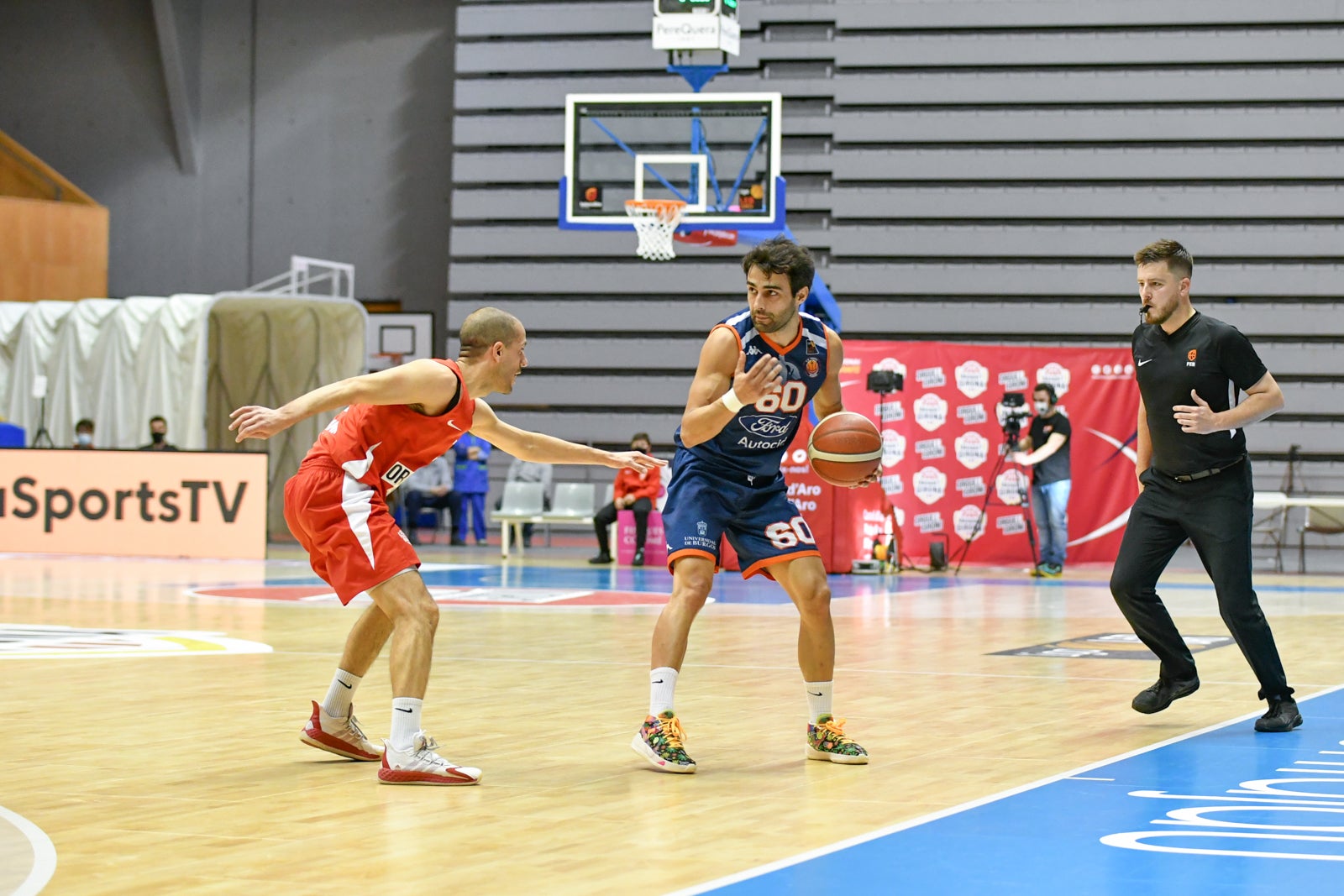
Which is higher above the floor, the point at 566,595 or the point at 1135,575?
the point at 1135,575

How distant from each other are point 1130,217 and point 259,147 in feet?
42.2

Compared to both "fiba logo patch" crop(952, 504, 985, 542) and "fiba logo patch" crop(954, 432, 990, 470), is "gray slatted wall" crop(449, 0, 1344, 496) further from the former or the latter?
"fiba logo patch" crop(952, 504, 985, 542)

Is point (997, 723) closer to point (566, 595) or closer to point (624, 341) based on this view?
point (566, 595)

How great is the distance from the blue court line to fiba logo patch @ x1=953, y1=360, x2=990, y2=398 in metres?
12.1

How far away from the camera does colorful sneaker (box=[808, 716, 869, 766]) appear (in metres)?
5.00

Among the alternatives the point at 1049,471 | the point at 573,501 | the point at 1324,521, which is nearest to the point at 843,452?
the point at 1049,471

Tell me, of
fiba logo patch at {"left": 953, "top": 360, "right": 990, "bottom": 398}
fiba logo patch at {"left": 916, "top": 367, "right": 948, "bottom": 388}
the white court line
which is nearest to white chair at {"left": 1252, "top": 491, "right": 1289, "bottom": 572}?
fiba logo patch at {"left": 953, "top": 360, "right": 990, "bottom": 398}

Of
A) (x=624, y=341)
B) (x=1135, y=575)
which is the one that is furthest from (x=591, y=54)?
(x=1135, y=575)

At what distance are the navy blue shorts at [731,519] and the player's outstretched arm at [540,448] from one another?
0.16 meters

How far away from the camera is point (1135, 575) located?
6105mm

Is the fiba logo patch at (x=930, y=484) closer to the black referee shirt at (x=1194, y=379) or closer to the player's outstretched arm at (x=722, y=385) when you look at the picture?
the black referee shirt at (x=1194, y=379)

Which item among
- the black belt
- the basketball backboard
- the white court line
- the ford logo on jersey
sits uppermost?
the basketball backboard

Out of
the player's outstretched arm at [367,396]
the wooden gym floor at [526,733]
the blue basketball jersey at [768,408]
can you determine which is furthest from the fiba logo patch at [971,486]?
the player's outstretched arm at [367,396]

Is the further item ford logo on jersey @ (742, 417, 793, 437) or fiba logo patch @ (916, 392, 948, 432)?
fiba logo patch @ (916, 392, 948, 432)
